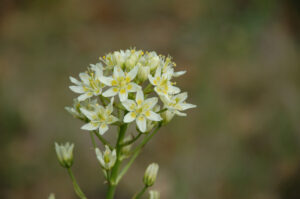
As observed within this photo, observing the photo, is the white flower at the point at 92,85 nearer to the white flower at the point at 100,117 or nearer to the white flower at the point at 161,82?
the white flower at the point at 100,117

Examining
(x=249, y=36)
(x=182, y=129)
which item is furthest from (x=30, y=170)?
(x=249, y=36)

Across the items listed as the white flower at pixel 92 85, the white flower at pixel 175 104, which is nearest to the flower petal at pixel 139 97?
the white flower at pixel 175 104

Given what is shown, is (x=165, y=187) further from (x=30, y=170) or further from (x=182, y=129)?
(x=30, y=170)

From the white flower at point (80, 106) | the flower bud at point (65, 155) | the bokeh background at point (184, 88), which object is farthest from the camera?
the bokeh background at point (184, 88)

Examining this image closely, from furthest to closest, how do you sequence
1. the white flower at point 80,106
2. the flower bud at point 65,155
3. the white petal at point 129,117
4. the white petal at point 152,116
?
the flower bud at point 65,155
the white flower at point 80,106
the white petal at point 152,116
the white petal at point 129,117

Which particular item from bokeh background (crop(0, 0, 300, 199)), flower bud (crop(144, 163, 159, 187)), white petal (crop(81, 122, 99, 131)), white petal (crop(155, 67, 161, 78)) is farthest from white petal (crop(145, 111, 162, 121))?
bokeh background (crop(0, 0, 300, 199))

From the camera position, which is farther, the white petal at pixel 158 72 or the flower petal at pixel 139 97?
the white petal at pixel 158 72

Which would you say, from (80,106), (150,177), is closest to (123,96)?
(80,106)

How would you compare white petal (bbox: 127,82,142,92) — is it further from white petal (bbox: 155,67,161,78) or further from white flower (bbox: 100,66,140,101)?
white petal (bbox: 155,67,161,78)
